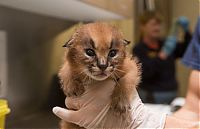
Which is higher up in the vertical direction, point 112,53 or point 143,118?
point 112,53

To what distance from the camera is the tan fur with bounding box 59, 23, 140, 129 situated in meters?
0.43

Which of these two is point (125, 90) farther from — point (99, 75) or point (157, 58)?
point (157, 58)

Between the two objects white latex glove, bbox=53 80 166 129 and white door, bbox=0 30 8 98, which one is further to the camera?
white door, bbox=0 30 8 98

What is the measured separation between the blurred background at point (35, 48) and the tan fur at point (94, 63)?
1.34 ft

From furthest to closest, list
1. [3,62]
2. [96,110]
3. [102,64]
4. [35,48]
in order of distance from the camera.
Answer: [35,48] < [3,62] < [96,110] < [102,64]

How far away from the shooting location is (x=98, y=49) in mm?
422

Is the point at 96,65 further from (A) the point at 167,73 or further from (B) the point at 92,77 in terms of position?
(A) the point at 167,73

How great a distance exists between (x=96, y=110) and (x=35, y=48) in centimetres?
88

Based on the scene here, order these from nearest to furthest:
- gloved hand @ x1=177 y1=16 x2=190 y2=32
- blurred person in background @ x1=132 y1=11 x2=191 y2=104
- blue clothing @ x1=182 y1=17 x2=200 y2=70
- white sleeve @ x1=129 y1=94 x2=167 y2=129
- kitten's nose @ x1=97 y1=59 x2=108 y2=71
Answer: kitten's nose @ x1=97 y1=59 x2=108 y2=71 < white sleeve @ x1=129 y1=94 x2=167 y2=129 < blue clothing @ x1=182 y1=17 x2=200 y2=70 < blurred person in background @ x1=132 y1=11 x2=191 y2=104 < gloved hand @ x1=177 y1=16 x2=190 y2=32

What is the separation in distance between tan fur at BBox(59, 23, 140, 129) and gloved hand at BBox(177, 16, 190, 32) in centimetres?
147

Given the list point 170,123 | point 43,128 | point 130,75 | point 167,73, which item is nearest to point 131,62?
point 130,75

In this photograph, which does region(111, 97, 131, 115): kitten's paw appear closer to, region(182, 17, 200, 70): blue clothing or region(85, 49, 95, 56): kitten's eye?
region(85, 49, 95, 56): kitten's eye

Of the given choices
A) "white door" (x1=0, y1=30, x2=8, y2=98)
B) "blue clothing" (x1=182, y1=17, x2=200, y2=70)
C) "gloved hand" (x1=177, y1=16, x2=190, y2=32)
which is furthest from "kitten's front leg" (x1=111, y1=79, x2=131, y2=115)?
"gloved hand" (x1=177, y1=16, x2=190, y2=32)

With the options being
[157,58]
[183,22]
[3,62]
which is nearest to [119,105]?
[3,62]
